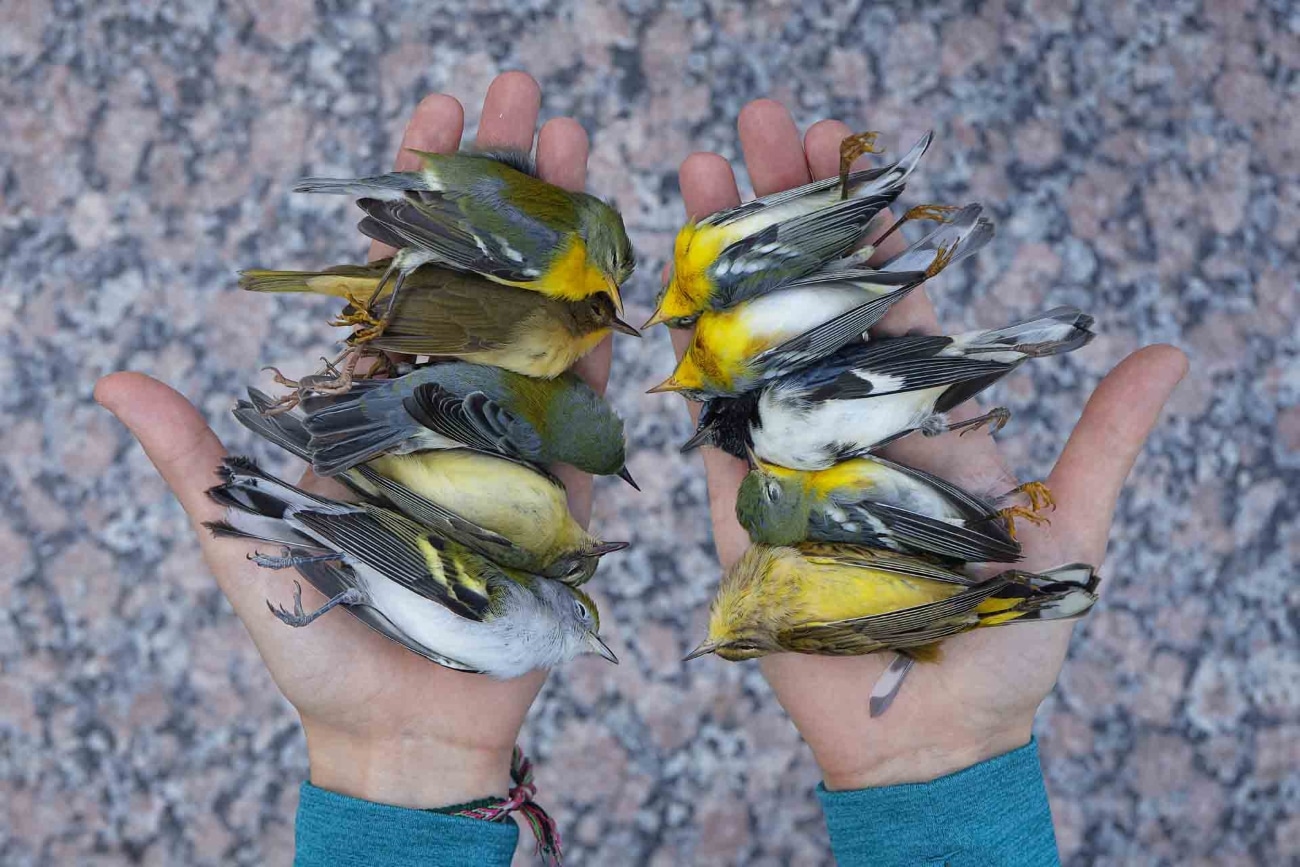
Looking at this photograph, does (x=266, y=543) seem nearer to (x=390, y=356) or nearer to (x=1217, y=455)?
(x=390, y=356)

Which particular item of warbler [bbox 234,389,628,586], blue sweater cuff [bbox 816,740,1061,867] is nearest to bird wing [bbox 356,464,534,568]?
warbler [bbox 234,389,628,586]

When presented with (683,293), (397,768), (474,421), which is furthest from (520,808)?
(683,293)

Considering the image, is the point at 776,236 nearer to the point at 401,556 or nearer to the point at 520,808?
the point at 401,556

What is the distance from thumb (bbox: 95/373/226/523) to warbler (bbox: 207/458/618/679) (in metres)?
0.04

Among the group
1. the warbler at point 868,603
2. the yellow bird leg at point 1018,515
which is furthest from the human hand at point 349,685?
the yellow bird leg at point 1018,515

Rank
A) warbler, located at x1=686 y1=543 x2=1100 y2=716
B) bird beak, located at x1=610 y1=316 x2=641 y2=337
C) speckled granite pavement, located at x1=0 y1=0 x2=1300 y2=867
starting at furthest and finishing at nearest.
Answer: speckled granite pavement, located at x1=0 y1=0 x2=1300 y2=867 < bird beak, located at x1=610 y1=316 x2=641 y2=337 < warbler, located at x1=686 y1=543 x2=1100 y2=716

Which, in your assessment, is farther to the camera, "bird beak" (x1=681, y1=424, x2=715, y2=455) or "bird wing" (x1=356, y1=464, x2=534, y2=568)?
"bird beak" (x1=681, y1=424, x2=715, y2=455)

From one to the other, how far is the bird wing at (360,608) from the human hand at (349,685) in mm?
48

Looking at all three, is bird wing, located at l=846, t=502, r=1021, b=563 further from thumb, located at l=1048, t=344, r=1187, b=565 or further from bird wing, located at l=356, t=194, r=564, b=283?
bird wing, located at l=356, t=194, r=564, b=283

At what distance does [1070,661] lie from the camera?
2459mm

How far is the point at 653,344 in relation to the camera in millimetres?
2418

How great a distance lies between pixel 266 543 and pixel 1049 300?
1.70 metres

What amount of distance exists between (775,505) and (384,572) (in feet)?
2.02

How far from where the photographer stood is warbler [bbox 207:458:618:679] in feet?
5.43
